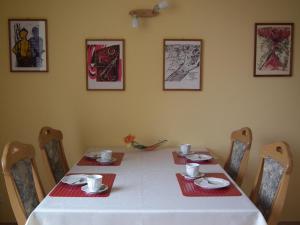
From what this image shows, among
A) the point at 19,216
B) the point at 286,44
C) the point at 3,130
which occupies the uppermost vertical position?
the point at 286,44

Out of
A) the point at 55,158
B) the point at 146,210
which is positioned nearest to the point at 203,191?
the point at 146,210

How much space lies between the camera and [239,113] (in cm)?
305

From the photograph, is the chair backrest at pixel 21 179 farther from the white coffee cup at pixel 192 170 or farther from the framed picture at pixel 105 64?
the framed picture at pixel 105 64

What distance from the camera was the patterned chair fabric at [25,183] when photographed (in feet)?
5.88

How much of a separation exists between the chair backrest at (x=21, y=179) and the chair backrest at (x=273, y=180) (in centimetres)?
131

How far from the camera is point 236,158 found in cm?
269

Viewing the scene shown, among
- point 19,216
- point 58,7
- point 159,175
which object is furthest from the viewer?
point 58,7

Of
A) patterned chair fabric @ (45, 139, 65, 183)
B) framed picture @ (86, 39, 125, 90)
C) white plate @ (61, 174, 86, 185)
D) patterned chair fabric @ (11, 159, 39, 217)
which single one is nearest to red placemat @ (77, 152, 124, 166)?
patterned chair fabric @ (45, 139, 65, 183)

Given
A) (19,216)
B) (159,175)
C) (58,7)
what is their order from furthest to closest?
(58,7)
(159,175)
(19,216)

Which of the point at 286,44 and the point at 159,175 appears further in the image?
the point at 286,44

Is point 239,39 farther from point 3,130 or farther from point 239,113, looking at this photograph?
point 3,130

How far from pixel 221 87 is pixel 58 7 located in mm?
1632

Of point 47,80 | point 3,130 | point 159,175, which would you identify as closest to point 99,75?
point 47,80

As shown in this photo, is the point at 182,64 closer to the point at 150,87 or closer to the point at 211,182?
the point at 150,87
